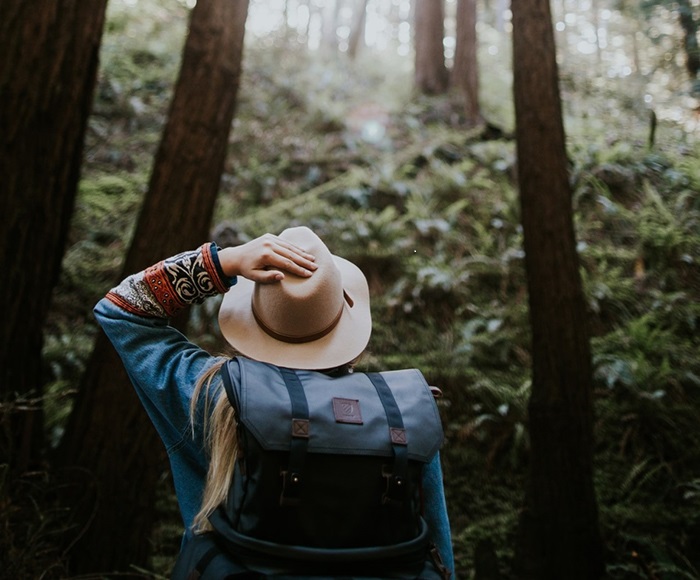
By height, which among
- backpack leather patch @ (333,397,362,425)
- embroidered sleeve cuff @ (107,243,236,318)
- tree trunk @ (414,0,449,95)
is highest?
tree trunk @ (414,0,449,95)

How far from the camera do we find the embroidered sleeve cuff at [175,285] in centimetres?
188

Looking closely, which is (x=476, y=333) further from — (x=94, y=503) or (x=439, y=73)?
(x=439, y=73)

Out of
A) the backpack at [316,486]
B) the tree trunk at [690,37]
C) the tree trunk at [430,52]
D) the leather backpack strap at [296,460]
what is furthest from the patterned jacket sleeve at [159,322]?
the tree trunk at [430,52]

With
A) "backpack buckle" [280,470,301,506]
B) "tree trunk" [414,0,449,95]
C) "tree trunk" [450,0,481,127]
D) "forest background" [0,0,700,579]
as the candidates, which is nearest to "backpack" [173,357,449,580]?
"backpack buckle" [280,470,301,506]

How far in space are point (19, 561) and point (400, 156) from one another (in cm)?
819

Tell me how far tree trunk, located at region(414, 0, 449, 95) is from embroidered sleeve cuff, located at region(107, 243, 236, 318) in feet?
39.1

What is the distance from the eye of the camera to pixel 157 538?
16.6 ft

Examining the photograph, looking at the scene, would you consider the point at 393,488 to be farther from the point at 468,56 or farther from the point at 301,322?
the point at 468,56

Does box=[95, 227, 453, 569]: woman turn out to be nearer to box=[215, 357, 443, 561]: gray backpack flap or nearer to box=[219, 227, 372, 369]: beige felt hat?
box=[219, 227, 372, 369]: beige felt hat

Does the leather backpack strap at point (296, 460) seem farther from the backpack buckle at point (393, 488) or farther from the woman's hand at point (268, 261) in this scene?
the woman's hand at point (268, 261)

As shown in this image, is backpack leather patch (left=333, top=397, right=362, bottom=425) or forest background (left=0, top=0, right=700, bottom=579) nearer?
backpack leather patch (left=333, top=397, right=362, bottom=425)

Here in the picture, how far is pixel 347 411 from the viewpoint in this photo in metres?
1.60

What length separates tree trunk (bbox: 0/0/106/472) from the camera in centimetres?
409

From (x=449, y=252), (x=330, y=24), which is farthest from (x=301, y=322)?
(x=330, y=24)
